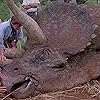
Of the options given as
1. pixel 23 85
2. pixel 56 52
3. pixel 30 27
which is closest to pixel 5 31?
pixel 30 27

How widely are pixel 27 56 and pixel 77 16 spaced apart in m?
1.33

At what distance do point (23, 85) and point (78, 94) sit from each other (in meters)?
0.92

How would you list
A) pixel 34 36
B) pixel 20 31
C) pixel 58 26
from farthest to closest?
pixel 20 31 < pixel 58 26 < pixel 34 36

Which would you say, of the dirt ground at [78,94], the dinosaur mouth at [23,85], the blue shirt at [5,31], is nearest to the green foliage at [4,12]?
the blue shirt at [5,31]

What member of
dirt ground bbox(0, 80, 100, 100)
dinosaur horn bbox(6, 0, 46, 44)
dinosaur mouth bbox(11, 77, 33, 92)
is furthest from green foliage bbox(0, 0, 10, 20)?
dinosaur mouth bbox(11, 77, 33, 92)

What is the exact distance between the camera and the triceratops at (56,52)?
267 inches

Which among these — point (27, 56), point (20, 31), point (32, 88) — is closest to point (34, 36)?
point (27, 56)

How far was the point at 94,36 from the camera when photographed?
7414mm

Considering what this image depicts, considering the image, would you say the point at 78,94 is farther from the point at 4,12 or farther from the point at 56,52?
the point at 4,12

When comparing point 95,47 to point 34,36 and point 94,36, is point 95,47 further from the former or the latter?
point 34,36

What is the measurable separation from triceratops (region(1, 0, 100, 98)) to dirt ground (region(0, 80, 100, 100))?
93 mm

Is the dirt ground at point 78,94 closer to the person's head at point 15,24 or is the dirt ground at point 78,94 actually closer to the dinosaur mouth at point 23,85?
the dinosaur mouth at point 23,85

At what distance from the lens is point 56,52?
714 cm

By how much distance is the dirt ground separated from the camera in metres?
6.75
